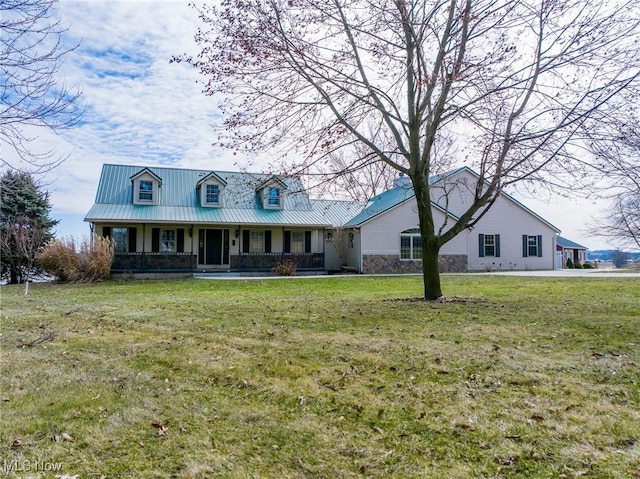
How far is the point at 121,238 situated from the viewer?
22.6 meters

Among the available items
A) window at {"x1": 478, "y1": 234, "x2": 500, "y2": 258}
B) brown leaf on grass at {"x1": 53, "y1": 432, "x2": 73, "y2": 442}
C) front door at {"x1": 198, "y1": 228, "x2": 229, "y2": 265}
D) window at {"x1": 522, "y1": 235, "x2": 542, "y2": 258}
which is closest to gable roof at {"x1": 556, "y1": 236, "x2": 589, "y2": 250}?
window at {"x1": 522, "y1": 235, "x2": 542, "y2": 258}

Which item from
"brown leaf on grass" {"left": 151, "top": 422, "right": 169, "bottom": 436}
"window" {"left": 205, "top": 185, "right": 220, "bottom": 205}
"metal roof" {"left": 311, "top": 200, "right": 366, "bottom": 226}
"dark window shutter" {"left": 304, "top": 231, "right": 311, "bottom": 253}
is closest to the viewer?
"brown leaf on grass" {"left": 151, "top": 422, "right": 169, "bottom": 436}

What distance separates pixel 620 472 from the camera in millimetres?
2719

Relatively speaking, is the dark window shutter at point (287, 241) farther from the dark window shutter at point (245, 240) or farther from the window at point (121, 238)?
the window at point (121, 238)

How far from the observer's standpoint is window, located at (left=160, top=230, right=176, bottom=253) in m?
23.3

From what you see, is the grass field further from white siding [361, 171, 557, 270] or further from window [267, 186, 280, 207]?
window [267, 186, 280, 207]

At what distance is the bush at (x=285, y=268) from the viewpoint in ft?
74.5

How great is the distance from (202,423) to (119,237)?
840 inches

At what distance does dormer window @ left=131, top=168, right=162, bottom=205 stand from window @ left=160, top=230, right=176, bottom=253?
1793 millimetres

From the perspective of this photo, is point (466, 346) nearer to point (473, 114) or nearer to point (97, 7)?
point (473, 114)

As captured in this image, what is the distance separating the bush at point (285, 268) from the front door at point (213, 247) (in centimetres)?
333

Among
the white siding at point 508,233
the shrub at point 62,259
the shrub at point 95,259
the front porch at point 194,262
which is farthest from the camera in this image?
the white siding at point 508,233

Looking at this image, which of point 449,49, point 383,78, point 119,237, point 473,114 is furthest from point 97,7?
point 119,237

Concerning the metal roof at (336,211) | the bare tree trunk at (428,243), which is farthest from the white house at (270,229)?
the bare tree trunk at (428,243)
